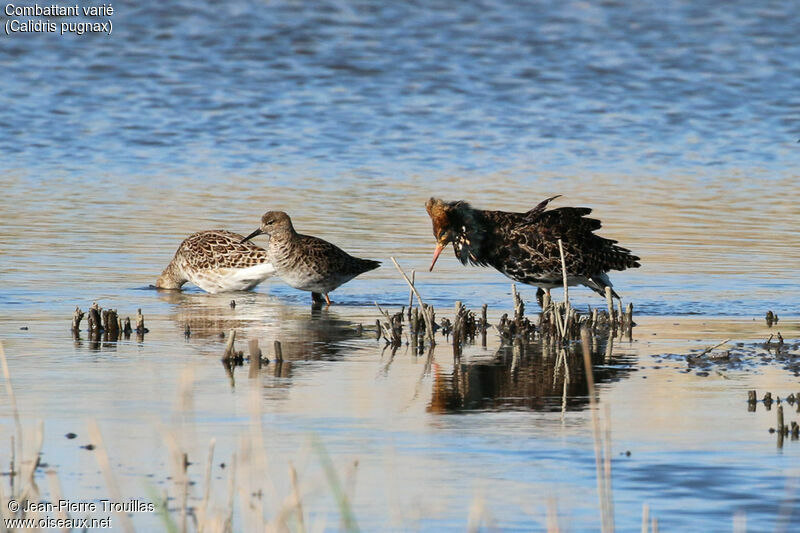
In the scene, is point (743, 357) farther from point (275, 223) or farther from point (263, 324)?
point (275, 223)

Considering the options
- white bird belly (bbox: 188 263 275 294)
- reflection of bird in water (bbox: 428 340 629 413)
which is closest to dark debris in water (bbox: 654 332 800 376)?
reflection of bird in water (bbox: 428 340 629 413)

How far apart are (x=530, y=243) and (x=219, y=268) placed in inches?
116

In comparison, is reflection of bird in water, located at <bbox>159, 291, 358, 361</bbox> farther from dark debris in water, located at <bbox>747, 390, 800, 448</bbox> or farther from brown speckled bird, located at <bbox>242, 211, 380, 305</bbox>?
dark debris in water, located at <bbox>747, 390, 800, 448</bbox>

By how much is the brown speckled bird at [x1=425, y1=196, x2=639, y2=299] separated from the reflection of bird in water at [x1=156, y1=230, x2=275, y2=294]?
1.98 metres

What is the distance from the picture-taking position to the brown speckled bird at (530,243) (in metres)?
12.2

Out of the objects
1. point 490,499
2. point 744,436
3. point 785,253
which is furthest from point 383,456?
point 785,253

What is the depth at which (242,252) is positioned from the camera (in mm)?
13820

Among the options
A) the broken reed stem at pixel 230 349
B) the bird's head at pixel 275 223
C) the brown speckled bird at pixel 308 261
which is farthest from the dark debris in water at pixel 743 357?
the bird's head at pixel 275 223

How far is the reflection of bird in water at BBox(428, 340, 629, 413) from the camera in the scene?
8.80 m

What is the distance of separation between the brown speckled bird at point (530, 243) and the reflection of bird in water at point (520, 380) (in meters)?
1.60

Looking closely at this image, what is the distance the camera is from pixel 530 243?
1232cm

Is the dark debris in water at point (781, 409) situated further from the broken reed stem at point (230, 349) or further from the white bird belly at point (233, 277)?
the white bird belly at point (233, 277)

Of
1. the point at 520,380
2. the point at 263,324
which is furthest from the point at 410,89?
the point at 520,380

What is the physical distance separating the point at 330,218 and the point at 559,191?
3.29 m
